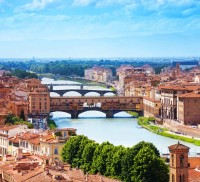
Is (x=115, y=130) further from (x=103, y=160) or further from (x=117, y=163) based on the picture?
(x=117, y=163)

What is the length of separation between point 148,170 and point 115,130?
16050mm

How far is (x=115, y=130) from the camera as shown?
3023 centimetres

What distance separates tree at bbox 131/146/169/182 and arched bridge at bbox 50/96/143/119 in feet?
77.7

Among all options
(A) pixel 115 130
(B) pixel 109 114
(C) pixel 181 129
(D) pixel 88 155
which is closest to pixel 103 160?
(D) pixel 88 155

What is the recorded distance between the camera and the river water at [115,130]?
2553 cm

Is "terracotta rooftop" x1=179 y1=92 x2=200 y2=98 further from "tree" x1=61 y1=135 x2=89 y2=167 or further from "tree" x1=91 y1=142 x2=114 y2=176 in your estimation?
"tree" x1=91 y1=142 x2=114 y2=176

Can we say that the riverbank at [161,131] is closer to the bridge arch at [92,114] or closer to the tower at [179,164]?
the bridge arch at [92,114]

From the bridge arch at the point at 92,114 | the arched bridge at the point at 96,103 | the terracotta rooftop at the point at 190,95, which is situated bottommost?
the bridge arch at the point at 92,114

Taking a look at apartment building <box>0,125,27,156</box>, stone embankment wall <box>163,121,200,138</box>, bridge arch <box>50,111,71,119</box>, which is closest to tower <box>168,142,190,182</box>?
apartment building <box>0,125,27,156</box>

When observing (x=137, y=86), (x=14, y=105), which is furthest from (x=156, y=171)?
(x=137, y=86)

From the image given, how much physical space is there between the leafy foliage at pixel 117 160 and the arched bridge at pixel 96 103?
2146cm

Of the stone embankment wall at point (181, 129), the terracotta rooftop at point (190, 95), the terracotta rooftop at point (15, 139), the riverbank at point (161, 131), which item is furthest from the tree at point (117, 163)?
the terracotta rooftop at point (190, 95)

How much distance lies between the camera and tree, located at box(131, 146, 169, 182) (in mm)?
14086

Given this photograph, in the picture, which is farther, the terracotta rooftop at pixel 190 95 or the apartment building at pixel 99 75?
the apartment building at pixel 99 75
